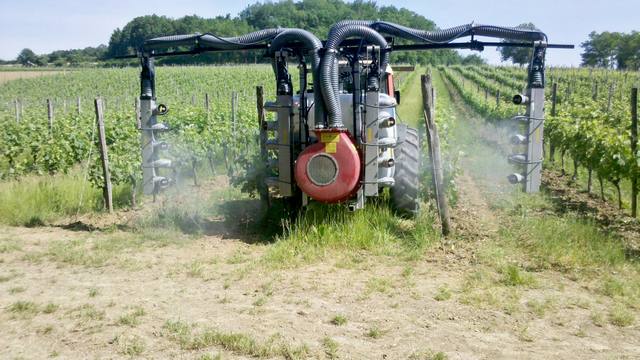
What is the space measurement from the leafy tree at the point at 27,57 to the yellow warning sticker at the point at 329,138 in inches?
3905

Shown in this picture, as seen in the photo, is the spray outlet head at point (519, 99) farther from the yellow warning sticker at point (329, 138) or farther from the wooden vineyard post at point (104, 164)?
the wooden vineyard post at point (104, 164)

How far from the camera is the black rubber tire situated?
7.79m

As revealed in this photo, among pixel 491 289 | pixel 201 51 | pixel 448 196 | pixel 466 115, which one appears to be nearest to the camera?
pixel 491 289

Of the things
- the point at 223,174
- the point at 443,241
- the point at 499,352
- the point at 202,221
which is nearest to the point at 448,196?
the point at 443,241

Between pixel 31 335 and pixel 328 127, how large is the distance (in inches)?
137

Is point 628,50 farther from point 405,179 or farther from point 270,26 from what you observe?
point 405,179

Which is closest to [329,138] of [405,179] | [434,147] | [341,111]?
[341,111]

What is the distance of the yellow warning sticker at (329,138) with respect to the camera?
259 inches

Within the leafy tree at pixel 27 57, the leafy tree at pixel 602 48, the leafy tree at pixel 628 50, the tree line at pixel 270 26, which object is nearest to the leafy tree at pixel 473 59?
the tree line at pixel 270 26

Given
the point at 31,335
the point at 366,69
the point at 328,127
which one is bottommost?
the point at 31,335

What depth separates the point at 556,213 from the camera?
28.3ft

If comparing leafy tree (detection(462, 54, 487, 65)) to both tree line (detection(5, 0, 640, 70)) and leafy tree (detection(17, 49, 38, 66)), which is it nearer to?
tree line (detection(5, 0, 640, 70))

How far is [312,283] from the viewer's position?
5.82 m

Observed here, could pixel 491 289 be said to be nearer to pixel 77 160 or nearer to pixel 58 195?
pixel 58 195
